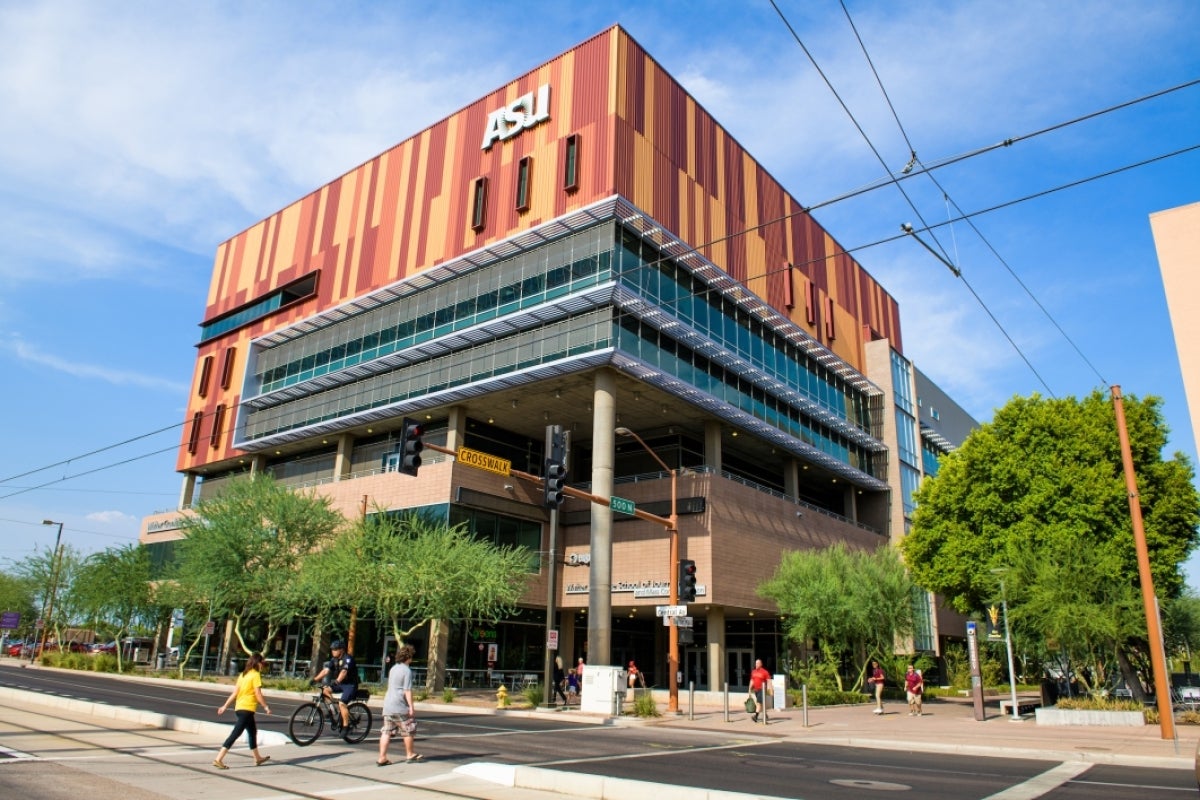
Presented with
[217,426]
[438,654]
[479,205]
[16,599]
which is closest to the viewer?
[438,654]

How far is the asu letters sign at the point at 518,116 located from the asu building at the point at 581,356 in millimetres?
125

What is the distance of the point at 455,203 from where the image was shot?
45844 mm

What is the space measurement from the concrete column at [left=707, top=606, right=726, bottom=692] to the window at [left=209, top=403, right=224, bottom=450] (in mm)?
37165

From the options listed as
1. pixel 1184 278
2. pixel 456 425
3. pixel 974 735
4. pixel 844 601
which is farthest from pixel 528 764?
pixel 456 425

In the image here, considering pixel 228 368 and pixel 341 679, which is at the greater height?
pixel 228 368

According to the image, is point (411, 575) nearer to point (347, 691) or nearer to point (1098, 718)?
point (347, 691)

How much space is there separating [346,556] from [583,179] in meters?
21.1

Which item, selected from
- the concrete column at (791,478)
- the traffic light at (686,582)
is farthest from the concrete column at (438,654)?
the concrete column at (791,478)

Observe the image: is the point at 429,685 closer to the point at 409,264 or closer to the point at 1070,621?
the point at 409,264

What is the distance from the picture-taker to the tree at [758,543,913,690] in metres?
37.5

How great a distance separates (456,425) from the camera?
44062mm

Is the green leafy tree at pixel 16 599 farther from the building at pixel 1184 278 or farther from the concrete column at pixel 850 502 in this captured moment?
the building at pixel 1184 278

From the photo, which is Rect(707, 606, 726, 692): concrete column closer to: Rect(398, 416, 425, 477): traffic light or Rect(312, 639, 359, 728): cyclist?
Rect(312, 639, 359, 728): cyclist

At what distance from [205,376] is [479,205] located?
1163 inches
